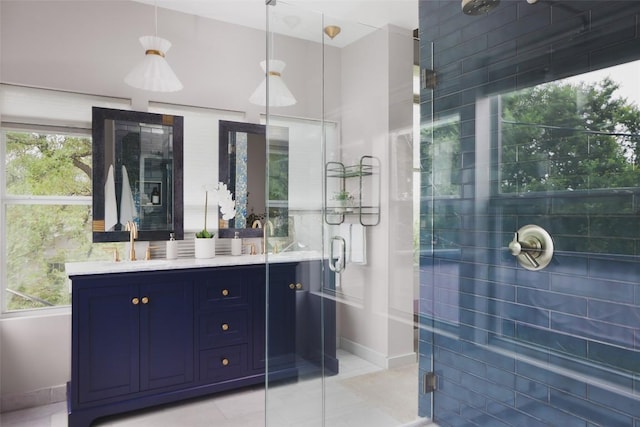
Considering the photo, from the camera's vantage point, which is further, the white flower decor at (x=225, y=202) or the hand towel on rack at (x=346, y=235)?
the white flower decor at (x=225, y=202)

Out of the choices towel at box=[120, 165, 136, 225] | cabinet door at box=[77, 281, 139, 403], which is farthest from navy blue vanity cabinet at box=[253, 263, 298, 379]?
towel at box=[120, 165, 136, 225]

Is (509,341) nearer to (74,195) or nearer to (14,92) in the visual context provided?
(74,195)

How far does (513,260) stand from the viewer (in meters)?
1.70

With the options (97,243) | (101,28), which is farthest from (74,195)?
(101,28)

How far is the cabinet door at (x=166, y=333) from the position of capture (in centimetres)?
245

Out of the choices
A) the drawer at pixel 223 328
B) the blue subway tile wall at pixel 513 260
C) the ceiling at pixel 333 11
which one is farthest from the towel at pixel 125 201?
the blue subway tile wall at pixel 513 260

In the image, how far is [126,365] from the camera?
7.85 ft

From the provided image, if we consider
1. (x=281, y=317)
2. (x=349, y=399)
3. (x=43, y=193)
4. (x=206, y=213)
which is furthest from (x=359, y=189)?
(x=43, y=193)

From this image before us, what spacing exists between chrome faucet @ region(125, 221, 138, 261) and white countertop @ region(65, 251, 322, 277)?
0.35 feet

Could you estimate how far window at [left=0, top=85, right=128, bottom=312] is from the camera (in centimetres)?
256

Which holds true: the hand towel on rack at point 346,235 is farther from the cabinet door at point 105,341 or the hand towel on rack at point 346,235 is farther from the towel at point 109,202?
the towel at point 109,202

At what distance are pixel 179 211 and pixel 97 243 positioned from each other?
0.58 meters

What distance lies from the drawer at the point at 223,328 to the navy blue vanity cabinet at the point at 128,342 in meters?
0.08

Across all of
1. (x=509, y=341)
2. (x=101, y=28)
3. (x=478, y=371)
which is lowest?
(x=478, y=371)
